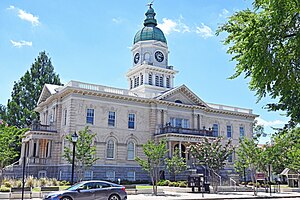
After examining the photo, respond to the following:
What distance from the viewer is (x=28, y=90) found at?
60.0 meters

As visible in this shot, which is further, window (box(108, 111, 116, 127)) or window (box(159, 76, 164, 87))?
window (box(159, 76, 164, 87))

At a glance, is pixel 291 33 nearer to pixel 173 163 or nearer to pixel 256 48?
pixel 256 48

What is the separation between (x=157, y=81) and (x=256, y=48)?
4249 cm

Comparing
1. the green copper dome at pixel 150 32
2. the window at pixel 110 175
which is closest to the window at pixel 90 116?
the window at pixel 110 175

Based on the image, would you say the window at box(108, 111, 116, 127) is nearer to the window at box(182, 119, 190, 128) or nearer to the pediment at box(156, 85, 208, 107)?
the pediment at box(156, 85, 208, 107)

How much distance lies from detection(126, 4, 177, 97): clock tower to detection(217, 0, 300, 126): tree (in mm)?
39096

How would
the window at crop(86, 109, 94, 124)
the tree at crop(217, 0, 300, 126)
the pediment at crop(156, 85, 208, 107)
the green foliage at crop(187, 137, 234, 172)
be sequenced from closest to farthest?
1. the tree at crop(217, 0, 300, 126)
2. the green foliage at crop(187, 137, 234, 172)
3. the window at crop(86, 109, 94, 124)
4. the pediment at crop(156, 85, 208, 107)

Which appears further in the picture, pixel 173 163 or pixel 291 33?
pixel 173 163

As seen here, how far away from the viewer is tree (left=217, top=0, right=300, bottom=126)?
34.0 ft

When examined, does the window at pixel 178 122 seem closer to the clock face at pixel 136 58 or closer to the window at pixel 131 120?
the window at pixel 131 120

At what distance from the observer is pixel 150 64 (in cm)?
5216

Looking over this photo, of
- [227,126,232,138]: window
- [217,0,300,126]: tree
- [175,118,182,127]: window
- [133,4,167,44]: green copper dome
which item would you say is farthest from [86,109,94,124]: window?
[217,0,300,126]: tree

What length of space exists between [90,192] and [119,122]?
936 inches

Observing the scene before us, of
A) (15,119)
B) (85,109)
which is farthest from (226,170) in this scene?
(15,119)
